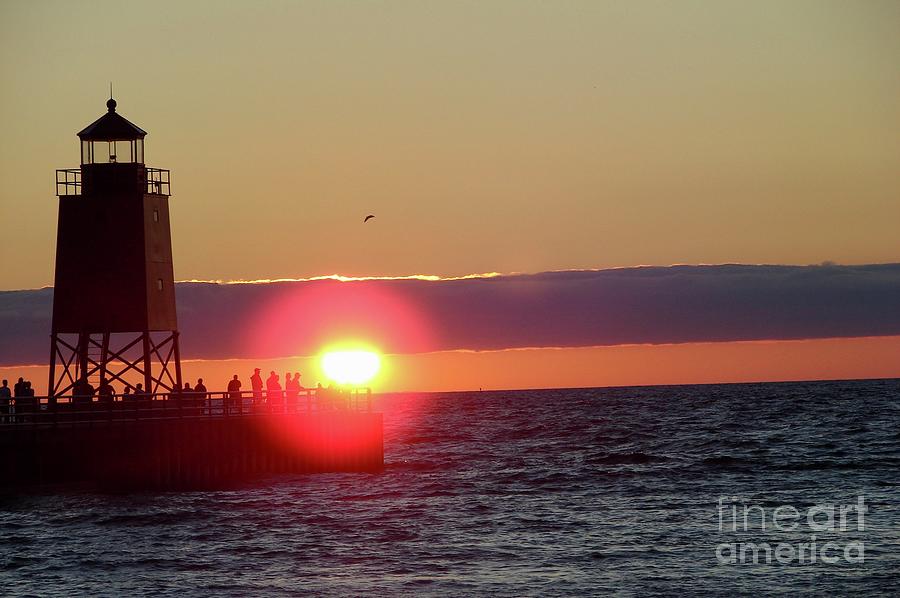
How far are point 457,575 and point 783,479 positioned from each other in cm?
2408

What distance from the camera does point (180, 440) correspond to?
141ft

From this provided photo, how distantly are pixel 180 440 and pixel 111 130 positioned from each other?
12089 millimetres

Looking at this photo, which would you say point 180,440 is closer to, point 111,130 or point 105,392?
point 105,392

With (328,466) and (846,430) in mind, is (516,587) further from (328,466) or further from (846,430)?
(846,430)

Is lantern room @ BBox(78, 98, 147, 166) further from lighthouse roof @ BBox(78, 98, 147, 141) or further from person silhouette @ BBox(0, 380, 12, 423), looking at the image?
person silhouette @ BBox(0, 380, 12, 423)

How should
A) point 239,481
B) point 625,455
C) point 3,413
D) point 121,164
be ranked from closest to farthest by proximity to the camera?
point 3,413
point 239,481
point 121,164
point 625,455

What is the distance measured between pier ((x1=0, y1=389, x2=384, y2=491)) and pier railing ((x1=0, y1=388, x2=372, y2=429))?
41 mm

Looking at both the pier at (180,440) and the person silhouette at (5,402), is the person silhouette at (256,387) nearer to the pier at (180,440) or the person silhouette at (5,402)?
the pier at (180,440)

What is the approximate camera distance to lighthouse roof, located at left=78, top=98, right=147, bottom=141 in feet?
157

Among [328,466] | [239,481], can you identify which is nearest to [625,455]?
[328,466]

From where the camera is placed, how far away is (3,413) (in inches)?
1604

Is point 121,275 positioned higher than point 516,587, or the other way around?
point 121,275

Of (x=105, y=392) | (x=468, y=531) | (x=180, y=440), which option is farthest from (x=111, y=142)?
(x=468, y=531)

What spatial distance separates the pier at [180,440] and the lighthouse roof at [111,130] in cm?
958
